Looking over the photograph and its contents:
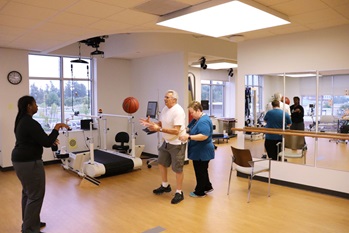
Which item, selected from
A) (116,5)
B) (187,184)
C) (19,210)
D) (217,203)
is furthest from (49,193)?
(116,5)

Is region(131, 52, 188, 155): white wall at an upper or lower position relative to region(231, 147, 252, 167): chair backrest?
upper

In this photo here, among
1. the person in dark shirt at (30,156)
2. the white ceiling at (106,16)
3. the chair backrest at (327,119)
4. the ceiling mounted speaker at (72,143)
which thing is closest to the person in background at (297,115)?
the chair backrest at (327,119)

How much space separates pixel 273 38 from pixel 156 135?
3604mm

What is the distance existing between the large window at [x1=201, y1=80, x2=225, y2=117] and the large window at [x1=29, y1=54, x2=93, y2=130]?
4911 millimetres

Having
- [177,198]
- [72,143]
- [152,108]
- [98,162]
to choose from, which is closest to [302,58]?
[177,198]

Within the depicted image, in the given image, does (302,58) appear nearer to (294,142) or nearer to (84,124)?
(294,142)

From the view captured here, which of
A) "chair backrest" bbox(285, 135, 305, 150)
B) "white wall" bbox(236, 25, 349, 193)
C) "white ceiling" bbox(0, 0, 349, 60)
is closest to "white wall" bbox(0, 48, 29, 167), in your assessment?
"white ceiling" bbox(0, 0, 349, 60)

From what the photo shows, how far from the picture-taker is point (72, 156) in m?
6.03

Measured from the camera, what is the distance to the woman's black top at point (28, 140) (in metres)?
2.90

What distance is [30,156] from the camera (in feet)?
9.68

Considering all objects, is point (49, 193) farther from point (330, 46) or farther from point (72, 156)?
point (330, 46)

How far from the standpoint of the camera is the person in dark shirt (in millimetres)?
2924

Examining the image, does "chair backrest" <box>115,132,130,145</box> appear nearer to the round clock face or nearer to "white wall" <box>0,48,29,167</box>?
"white wall" <box>0,48,29,167</box>

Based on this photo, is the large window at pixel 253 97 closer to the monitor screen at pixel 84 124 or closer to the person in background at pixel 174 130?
the person in background at pixel 174 130
